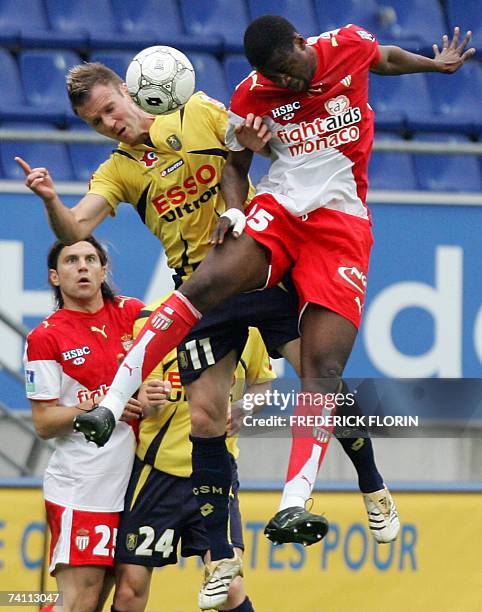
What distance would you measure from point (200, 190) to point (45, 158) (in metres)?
3.65

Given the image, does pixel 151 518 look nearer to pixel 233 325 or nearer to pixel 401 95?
pixel 233 325

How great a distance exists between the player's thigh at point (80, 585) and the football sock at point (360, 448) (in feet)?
4.32

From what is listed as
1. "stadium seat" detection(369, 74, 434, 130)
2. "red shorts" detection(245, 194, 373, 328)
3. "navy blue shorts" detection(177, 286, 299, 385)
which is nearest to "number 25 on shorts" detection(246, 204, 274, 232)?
"red shorts" detection(245, 194, 373, 328)

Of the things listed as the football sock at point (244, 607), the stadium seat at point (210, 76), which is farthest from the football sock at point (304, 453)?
the stadium seat at point (210, 76)

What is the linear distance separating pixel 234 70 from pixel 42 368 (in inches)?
186

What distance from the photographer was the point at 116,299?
256 inches

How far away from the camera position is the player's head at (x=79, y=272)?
629cm

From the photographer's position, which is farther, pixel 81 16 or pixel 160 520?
pixel 81 16

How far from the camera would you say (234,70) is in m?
10.3

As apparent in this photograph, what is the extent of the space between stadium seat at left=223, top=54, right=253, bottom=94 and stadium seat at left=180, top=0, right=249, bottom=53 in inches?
14.3

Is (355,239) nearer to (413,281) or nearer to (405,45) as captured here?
(413,281)

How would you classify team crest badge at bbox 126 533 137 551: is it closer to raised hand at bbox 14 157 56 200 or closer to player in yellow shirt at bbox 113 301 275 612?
player in yellow shirt at bbox 113 301 275 612

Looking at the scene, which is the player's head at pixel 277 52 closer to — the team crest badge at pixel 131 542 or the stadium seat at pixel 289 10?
the team crest badge at pixel 131 542

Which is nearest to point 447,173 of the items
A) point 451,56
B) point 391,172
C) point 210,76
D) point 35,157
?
point 391,172
